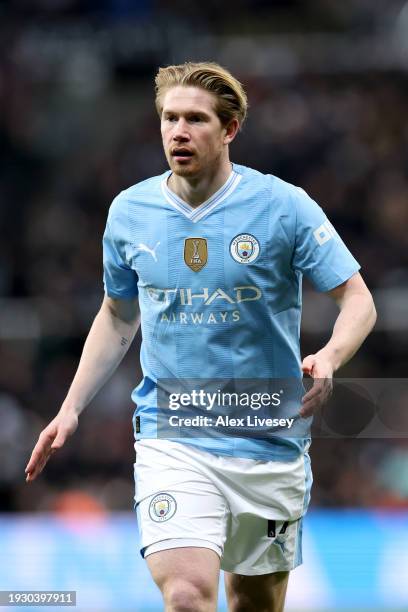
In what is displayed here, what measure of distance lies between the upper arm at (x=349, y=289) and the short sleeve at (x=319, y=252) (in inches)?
0.8

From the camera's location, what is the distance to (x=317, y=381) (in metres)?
3.91

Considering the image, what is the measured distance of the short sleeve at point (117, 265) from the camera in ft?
15.7

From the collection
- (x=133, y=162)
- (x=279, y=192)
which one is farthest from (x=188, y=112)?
(x=133, y=162)

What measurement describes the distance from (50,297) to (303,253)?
6.77 meters

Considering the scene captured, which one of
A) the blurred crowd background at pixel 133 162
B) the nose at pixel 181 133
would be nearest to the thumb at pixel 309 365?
the nose at pixel 181 133

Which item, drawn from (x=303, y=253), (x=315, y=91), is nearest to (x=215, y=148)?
(x=303, y=253)

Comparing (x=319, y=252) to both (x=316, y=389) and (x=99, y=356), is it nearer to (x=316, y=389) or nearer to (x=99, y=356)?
(x=316, y=389)

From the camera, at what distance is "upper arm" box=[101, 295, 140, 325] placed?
4938mm

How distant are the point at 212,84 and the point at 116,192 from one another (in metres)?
8.23

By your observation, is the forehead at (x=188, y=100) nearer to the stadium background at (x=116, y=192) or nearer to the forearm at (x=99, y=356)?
the forearm at (x=99, y=356)

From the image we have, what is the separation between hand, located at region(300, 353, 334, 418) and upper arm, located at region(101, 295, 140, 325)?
3.85ft

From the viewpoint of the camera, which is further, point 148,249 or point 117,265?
point 117,265

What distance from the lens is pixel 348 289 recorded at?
4531mm

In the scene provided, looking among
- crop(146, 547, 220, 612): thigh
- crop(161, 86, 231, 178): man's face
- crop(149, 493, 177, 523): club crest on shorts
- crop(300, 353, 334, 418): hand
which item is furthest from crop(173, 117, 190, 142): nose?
crop(146, 547, 220, 612): thigh
